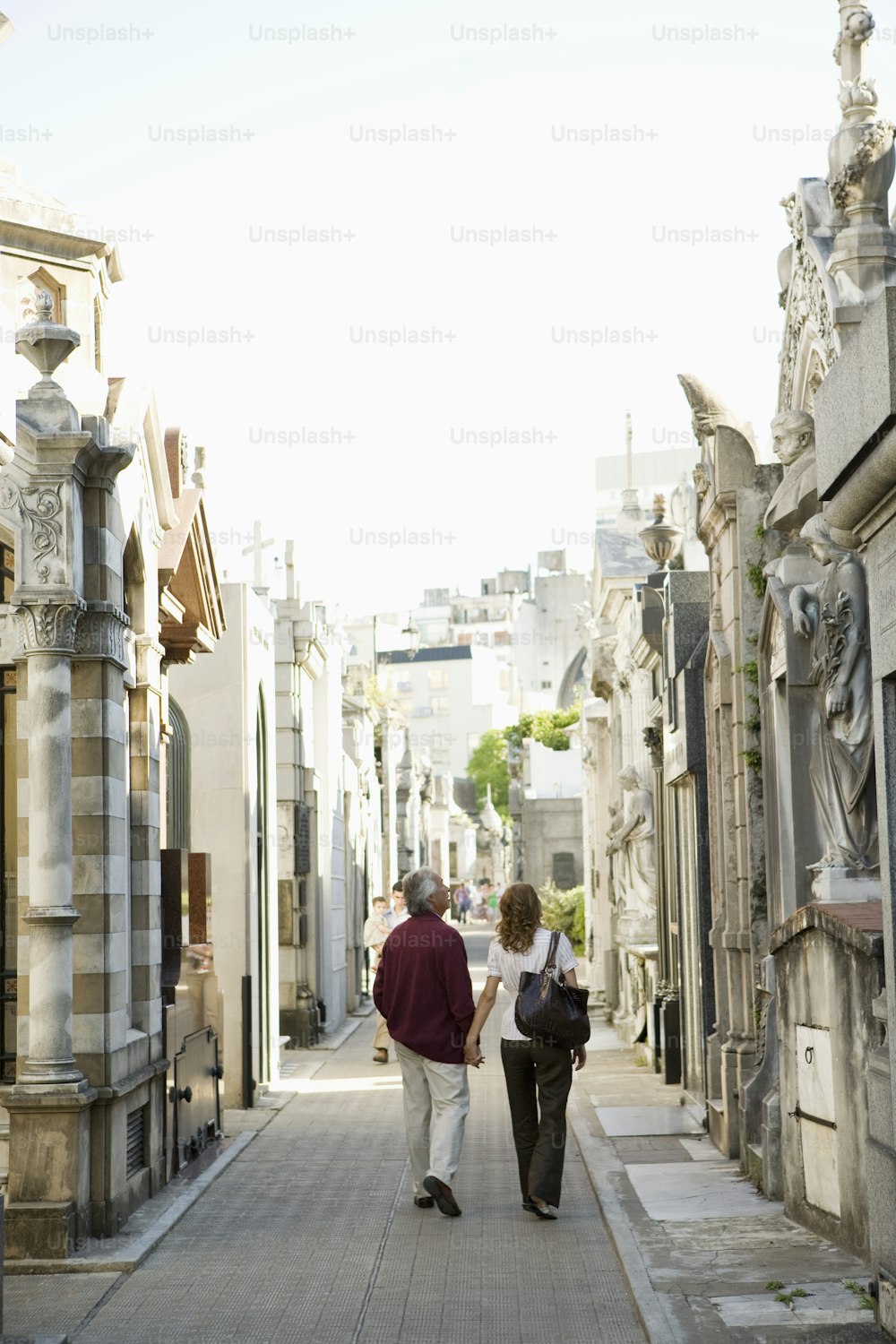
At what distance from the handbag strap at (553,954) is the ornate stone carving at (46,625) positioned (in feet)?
10.0

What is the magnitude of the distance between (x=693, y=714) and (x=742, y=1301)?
653cm

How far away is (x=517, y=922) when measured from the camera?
9188 millimetres

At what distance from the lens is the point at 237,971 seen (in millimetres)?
14992

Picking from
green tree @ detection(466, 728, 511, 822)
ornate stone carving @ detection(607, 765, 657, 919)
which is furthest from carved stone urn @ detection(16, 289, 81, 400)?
green tree @ detection(466, 728, 511, 822)

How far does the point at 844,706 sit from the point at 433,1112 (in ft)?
10.9

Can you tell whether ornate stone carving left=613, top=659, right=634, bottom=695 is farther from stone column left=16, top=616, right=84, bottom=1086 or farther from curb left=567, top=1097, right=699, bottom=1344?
stone column left=16, top=616, right=84, bottom=1086

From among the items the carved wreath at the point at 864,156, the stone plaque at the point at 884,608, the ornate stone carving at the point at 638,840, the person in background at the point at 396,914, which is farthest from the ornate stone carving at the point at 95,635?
the ornate stone carving at the point at 638,840

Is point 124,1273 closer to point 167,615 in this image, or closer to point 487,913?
point 167,615

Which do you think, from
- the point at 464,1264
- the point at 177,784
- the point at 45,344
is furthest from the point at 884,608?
the point at 177,784

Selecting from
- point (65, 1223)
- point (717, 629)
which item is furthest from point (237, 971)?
point (65, 1223)

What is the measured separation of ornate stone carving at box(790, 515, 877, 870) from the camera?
29.2 ft

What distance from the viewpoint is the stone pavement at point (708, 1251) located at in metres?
6.46

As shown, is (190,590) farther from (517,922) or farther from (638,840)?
(638,840)

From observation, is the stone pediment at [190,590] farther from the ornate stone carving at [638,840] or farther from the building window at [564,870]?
the building window at [564,870]
